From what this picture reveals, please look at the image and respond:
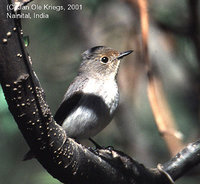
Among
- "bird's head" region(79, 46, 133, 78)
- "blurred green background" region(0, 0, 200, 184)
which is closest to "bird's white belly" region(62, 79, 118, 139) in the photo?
"bird's head" region(79, 46, 133, 78)

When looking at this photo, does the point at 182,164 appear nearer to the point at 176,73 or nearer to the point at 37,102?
the point at 37,102

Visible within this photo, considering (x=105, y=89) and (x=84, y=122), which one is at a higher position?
(x=105, y=89)

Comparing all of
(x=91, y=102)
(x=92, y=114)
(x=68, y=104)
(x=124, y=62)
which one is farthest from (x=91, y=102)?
(x=124, y=62)

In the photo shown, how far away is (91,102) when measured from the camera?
357cm

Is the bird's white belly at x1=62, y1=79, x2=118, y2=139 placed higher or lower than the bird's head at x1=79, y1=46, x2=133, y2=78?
lower

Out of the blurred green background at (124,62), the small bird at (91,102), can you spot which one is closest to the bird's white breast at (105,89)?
the small bird at (91,102)

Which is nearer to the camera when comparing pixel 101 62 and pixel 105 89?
pixel 105 89

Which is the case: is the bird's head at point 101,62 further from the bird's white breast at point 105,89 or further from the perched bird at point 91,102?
the bird's white breast at point 105,89

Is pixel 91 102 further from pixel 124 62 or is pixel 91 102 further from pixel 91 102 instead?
pixel 124 62

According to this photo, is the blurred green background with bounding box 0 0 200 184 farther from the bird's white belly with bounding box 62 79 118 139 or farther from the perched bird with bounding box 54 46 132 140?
the bird's white belly with bounding box 62 79 118 139

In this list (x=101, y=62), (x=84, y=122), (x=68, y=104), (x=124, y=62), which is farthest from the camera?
(x=124, y=62)

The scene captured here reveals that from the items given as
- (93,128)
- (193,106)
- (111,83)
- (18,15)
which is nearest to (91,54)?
(111,83)

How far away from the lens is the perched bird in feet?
11.5

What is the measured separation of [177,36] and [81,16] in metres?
1.01
